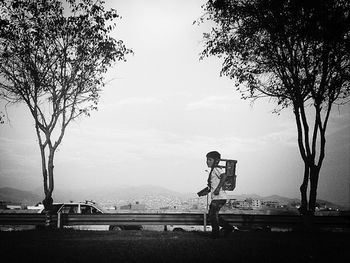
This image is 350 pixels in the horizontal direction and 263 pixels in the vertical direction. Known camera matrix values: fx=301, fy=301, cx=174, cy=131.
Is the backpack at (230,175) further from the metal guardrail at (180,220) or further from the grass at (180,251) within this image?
the metal guardrail at (180,220)

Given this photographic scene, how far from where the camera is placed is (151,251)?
6.85m

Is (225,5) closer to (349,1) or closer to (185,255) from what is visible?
(349,1)

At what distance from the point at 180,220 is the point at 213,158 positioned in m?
3.89

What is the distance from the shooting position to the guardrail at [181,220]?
438 inches

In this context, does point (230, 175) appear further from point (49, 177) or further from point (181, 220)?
point (49, 177)

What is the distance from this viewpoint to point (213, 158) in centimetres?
836

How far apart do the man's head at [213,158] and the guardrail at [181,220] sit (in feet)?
11.4

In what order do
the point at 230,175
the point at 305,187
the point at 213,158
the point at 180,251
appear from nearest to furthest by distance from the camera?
the point at 180,251 → the point at 213,158 → the point at 230,175 → the point at 305,187

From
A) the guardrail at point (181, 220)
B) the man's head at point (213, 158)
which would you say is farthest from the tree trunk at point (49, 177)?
the man's head at point (213, 158)

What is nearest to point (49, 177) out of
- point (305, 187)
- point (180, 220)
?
point (180, 220)

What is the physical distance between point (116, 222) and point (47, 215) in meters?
2.84

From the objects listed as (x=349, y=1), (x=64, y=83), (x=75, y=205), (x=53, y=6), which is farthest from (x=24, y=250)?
(x=349, y=1)

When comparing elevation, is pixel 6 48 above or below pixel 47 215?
above

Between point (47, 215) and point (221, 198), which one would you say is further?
point (47, 215)
